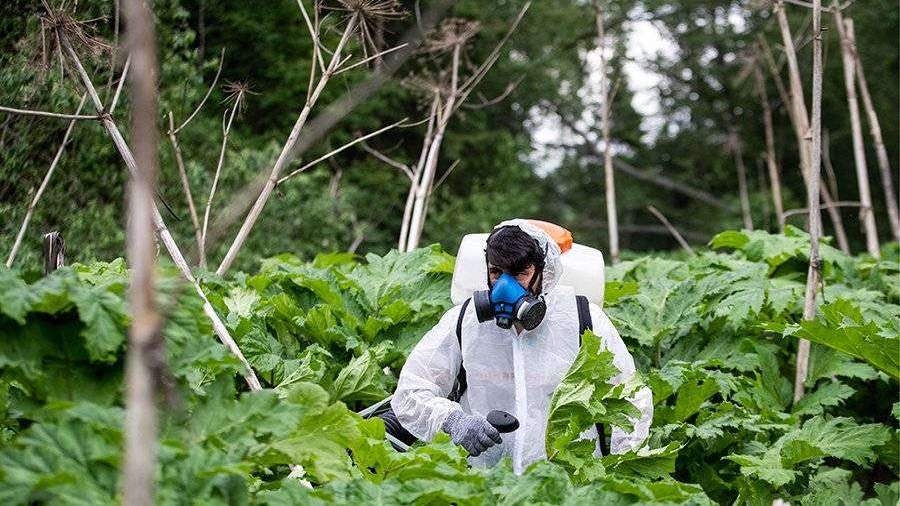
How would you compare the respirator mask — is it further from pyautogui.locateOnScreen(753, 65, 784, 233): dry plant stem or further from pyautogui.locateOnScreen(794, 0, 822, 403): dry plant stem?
pyautogui.locateOnScreen(753, 65, 784, 233): dry plant stem

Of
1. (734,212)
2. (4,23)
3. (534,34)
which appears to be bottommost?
(734,212)

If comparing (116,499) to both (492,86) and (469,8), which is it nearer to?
(469,8)

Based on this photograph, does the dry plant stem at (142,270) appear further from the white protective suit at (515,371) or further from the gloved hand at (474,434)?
the white protective suit at (515,371)

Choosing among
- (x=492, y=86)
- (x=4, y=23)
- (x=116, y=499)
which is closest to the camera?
(x=116, y=499)

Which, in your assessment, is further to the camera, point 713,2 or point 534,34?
point 713,2

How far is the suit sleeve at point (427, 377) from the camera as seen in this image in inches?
186

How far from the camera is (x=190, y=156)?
13695 mm

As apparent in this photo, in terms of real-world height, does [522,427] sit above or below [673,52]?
below

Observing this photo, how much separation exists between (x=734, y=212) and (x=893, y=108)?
5030mm

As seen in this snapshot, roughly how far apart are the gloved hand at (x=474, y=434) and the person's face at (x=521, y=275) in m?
0.61

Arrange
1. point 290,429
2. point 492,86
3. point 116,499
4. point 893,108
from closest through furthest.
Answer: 1. point 116,499
2. point 290,429
3. point 492,86
4. point 893,108

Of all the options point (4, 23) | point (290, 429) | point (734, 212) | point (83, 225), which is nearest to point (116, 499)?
point (290, 429)

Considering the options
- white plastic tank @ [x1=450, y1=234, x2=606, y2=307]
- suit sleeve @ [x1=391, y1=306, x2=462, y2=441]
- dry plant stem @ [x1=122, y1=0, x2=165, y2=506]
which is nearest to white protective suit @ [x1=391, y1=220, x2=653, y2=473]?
suit sleeve @ [x1=391, y1=306, x2=462, y2=441]

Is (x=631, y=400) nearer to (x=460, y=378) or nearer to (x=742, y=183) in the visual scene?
(x=460, y=378)
